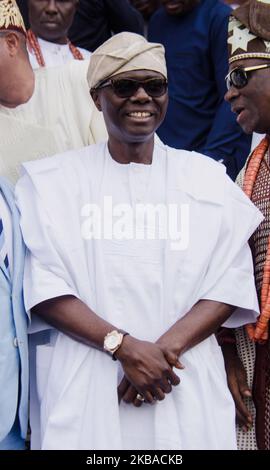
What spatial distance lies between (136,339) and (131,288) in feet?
0.64

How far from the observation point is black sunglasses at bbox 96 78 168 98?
373cm

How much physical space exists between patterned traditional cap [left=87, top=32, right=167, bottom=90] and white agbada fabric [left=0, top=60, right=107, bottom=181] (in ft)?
1.62

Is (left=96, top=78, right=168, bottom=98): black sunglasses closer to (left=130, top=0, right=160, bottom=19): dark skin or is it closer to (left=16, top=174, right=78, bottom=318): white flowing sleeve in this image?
(left=16, top=174, right=78, bottom=318): white flowing sleeve

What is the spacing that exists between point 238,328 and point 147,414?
2.08 ft

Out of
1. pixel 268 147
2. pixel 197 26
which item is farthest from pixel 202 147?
pixel 268 147

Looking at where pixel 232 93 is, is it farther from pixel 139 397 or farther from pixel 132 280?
pixel 139 397

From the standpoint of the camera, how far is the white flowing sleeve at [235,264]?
3.62 metres

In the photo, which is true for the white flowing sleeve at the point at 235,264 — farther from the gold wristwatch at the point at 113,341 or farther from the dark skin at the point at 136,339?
the gold wristwatch at the point at 113,341

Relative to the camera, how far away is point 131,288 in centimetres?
357

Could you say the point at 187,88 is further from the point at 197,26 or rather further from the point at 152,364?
the point at 152,364

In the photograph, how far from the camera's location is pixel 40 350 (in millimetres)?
3658

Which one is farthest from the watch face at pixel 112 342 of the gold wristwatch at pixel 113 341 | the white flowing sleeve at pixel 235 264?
the white flowing sleeve at pixel 235 264

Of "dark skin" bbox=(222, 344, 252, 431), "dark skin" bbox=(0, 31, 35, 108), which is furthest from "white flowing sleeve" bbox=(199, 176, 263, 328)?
"dark skin" bbox=(0, 31, 35, 108)

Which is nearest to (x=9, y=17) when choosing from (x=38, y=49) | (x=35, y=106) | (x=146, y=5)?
(x=35, y=106)
